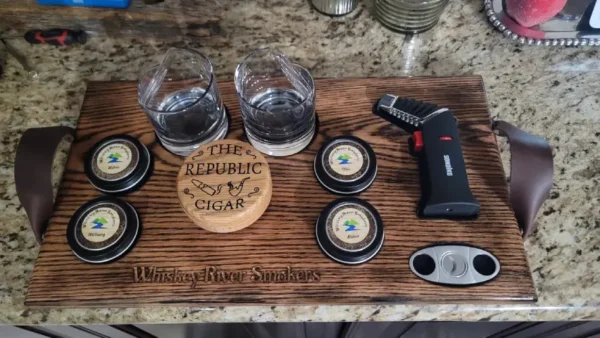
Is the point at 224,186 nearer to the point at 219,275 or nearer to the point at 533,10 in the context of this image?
the point at 219,275

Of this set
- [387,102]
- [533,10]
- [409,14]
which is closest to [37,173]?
[387,102]

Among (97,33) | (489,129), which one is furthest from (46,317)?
(489,129)

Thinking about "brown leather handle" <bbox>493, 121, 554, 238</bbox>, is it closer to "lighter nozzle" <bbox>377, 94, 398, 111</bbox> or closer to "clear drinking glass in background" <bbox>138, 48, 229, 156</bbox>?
"lighter nozzle" <bbox>377, 94, 398, 111</bbox>

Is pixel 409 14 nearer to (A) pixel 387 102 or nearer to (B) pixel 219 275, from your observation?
(A) pixel 387 102

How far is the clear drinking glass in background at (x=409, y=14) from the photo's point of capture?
721 millimetres

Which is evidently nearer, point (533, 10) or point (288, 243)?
point (288, 243)

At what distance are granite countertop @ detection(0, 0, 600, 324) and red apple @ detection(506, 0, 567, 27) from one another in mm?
36

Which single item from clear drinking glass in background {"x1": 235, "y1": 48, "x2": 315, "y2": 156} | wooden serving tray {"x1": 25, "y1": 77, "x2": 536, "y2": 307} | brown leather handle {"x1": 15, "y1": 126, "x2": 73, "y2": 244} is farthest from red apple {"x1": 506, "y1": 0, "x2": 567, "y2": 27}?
brown leather handle {"x1": 15, "y1": 126, "x2": 73, "y2": 244}

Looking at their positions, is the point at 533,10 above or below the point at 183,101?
above

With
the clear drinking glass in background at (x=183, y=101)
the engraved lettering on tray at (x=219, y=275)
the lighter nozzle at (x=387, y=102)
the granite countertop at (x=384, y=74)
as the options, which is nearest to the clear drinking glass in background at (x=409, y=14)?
the granite countertop at (x=384, y=74)

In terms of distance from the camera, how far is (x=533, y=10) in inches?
28.0

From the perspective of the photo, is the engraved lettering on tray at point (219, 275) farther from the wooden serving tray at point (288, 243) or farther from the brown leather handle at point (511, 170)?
the brown leather handle at point (511, 170)

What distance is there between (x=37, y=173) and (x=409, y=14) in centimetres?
53

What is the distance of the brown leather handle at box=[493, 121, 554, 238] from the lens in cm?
58
